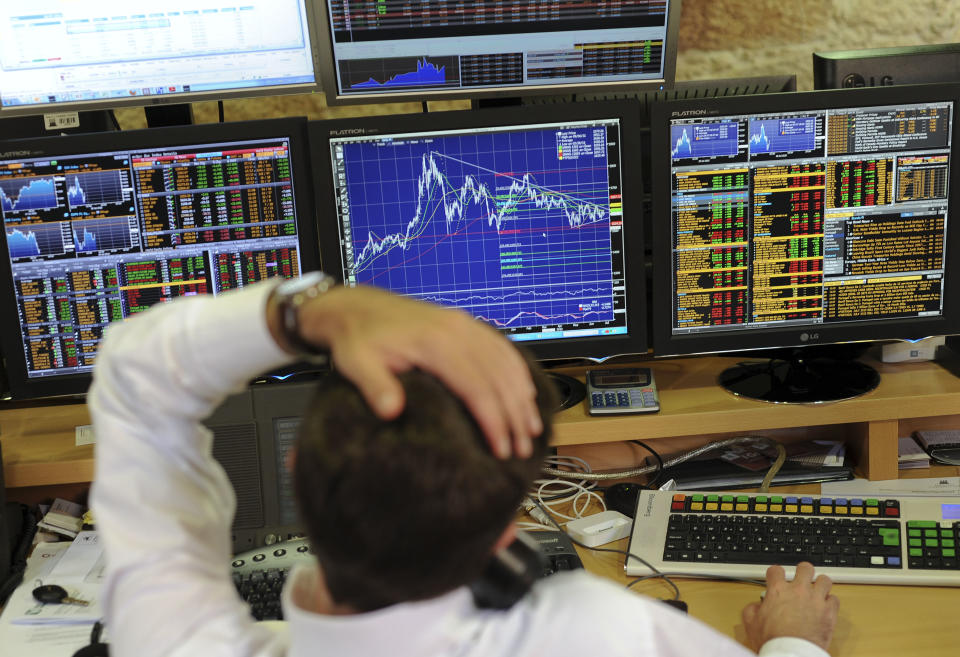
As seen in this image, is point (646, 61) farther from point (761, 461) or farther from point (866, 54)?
point (761, 461)

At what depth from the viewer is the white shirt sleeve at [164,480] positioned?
2.28 ft

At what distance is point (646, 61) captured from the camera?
1.65 metres

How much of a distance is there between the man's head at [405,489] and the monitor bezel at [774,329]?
0.98 m

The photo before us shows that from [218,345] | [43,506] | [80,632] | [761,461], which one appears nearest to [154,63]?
[43,506]

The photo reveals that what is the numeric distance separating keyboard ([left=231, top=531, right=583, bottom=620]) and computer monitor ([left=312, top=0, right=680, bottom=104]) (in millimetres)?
768

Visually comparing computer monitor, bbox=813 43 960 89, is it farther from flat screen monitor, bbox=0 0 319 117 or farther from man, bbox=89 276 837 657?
man, bbox=89 276 837 657

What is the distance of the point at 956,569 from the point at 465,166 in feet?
3.03

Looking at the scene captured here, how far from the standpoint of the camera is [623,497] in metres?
1.55

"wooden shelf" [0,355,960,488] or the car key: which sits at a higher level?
"wooden shelf" [0,355,960,488]

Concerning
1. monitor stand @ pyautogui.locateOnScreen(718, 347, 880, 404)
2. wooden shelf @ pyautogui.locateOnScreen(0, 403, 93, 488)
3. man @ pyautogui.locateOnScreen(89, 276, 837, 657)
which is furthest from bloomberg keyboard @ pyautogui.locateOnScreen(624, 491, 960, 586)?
wooden shelf @ pyautogui.locateOnScreen(0, 403, 93, 488)

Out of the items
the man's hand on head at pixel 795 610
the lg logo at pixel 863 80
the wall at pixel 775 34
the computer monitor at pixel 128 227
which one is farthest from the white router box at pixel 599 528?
the wall at pixel 775 34

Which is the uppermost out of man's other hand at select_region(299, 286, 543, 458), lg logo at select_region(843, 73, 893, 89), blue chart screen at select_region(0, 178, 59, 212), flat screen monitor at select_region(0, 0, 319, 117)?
flat screen monitor at select_region(0, 0, 319, 117)

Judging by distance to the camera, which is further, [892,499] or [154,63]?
[154,63]

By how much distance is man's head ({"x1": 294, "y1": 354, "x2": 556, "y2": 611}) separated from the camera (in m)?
0.58
